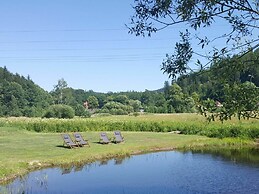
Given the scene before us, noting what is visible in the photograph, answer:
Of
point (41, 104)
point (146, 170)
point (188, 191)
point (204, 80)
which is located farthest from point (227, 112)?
point (41, 104)

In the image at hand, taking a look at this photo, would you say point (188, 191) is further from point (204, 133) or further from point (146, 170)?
point (204, 133)

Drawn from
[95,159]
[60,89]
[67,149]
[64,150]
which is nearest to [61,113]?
[67,149]

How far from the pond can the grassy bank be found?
29.8 inches

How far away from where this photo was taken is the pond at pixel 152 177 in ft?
47.2

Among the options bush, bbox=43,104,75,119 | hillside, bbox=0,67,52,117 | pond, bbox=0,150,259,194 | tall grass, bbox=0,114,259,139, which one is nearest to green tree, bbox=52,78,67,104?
hillside, bbox=0,67,52,117

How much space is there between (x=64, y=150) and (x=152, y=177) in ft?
24.9

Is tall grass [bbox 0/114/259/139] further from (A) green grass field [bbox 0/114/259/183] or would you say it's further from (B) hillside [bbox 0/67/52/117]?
(B) hillside [bbox 0/67/52/117]

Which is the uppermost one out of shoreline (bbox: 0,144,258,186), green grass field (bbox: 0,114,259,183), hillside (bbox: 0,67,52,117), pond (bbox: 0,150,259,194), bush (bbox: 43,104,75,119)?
hillside (bbox: 0,67,52,117)

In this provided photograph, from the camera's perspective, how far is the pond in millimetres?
14398

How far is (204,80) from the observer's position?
637 centimetres

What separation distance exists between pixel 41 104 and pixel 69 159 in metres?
82.4

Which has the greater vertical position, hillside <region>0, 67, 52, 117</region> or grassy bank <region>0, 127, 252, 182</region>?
hillside <region>0, 67, 52, 117</region>

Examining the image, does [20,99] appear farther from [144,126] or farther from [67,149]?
[67,149]

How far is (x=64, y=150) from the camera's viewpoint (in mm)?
22781
